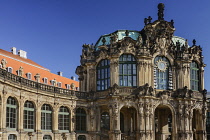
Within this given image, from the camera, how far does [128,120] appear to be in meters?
53.5

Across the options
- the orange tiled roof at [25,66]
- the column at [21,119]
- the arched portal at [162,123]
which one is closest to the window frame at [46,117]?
the column at [21,119]

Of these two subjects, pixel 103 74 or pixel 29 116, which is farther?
pixel 103 74

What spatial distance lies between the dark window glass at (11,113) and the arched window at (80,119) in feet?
39.1

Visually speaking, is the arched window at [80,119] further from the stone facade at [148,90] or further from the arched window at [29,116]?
the arched window at [29,116]

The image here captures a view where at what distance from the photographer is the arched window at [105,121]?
174 feet

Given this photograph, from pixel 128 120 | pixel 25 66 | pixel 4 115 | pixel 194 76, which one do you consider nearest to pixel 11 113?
pixel 4 115

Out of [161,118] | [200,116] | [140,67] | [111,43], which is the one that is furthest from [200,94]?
[111,43]

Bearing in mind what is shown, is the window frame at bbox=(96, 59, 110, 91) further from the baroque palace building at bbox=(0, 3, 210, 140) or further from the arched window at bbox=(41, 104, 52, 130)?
the arched window at bbox=(41, 104, 52, 130)

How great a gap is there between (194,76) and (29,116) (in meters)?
24.4

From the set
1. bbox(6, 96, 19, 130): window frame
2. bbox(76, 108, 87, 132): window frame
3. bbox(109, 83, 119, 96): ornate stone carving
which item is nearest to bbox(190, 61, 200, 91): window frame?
bbox(109, 83, 119, 96): ornate stone carving

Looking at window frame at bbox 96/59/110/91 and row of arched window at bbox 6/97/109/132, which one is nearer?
row of arched window at bbox 6/97/109/132

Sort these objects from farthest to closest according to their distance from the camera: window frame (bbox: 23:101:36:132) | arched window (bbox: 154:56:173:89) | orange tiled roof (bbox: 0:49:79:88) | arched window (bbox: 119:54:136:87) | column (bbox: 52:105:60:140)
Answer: orange tiled roof (bbox: 0:49:79:88) → arched window (bbox: 154:56:173:89) → arched window (bbox: 119:54:136:87) → column (bbox: 52:105:60:140) → window frame (bbox: 23:101:36:132)

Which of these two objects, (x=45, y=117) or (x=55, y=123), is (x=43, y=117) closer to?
(x=45, y=117)

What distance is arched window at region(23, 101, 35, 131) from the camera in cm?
4388
